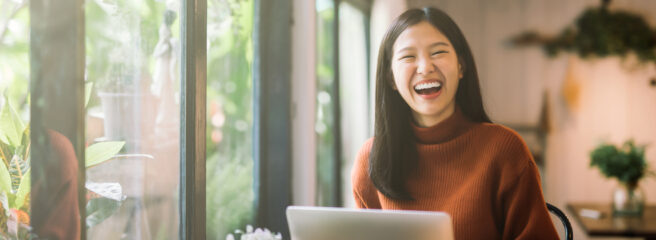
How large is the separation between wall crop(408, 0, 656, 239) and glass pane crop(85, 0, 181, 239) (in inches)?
110

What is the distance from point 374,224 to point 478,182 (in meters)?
0.45

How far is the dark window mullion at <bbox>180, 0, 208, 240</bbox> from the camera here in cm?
156

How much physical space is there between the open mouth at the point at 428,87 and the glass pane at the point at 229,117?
0.71m

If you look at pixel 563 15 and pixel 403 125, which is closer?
pixel 403 125

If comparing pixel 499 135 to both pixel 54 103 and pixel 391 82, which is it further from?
pixel 54 103

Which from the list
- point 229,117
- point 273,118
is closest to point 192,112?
point 229,117

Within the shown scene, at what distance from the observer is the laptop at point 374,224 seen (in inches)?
41.3

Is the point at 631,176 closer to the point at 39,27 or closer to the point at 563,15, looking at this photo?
the point at 563,15

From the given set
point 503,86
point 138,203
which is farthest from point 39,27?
point 503,86

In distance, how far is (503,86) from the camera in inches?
156

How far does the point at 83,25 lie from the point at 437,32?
2.85 feet

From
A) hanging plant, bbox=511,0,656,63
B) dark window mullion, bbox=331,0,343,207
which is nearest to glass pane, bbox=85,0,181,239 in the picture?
dark window mullion, bbox=331,0,343,207

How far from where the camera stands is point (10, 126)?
40.8 inches

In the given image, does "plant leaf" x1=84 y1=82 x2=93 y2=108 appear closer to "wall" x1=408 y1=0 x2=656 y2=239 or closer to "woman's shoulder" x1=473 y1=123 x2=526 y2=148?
"woman's shoulder" x1=473 y1=123 x2=526 y2=148
